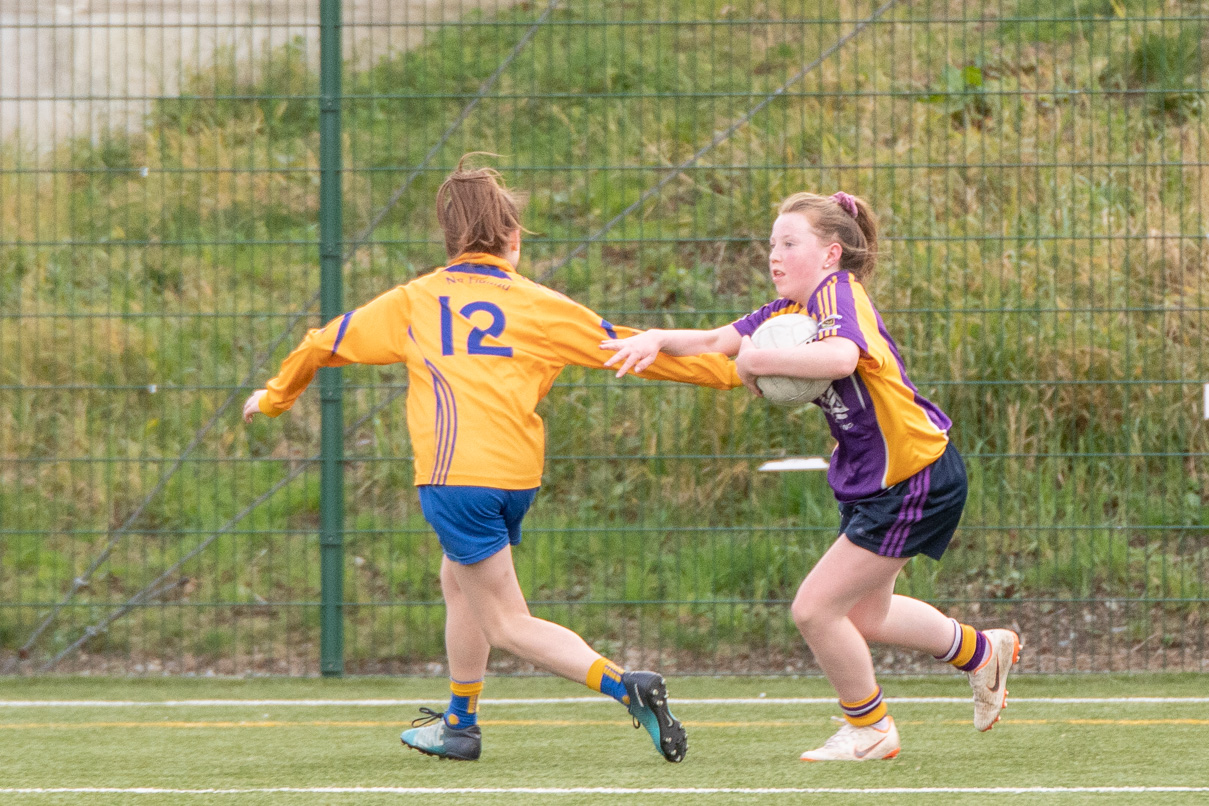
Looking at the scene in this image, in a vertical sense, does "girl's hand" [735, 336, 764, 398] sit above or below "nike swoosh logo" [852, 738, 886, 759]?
above

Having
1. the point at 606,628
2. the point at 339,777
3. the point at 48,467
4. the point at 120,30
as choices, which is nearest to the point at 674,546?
the point at 606,628

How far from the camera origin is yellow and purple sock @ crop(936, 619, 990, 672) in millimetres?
4062

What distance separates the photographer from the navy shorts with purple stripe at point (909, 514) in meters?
3.76

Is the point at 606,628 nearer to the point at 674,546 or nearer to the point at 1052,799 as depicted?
the point at 674,546

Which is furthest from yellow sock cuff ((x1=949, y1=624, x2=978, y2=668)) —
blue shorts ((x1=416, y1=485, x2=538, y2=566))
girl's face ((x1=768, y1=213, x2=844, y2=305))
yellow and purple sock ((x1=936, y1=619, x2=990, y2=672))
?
blue shorts ((x1=416, y1=485, x2=538, y2=566))

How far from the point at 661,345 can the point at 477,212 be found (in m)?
0.63

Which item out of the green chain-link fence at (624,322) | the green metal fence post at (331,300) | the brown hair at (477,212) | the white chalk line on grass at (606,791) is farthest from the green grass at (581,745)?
the brown hair at (477,212)

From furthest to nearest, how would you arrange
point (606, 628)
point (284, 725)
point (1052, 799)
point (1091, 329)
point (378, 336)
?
1. point (606, 628)
2. point (1091, 329)
3. point (284, 725)
4. point (378, 336)
5. point (1052, 799)

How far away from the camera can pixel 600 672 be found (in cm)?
387

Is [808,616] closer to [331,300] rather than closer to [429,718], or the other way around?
[429,718]

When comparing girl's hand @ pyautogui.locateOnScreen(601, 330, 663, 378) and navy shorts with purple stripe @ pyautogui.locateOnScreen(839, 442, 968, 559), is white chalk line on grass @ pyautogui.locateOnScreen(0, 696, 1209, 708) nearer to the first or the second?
navy shorts with purple stripe @ pyautogui.locateOnScreen(839, 442, 968, 559)

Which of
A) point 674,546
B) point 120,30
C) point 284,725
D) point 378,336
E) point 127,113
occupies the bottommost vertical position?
point 284,725

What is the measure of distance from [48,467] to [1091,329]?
14.1 ft

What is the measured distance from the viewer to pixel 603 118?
6188mm
